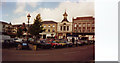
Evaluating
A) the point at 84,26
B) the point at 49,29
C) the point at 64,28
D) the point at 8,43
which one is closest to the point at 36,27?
the point at 49,29

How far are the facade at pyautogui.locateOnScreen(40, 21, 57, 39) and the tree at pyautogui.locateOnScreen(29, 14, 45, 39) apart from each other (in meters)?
0.11

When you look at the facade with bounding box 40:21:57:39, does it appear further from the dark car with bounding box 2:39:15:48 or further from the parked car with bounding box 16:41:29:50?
the dark car with bounding box 2:39:15:48

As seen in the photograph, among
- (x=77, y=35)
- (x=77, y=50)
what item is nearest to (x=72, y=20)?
(x=77, y=35)

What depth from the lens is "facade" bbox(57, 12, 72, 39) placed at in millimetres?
3143

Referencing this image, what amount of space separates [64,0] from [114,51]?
2051mm

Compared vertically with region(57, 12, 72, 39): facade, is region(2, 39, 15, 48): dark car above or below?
below

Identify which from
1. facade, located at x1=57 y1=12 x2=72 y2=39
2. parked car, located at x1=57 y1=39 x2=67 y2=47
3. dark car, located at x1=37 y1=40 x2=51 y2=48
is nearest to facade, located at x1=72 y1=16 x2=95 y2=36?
facade, located at x1=57 y1=12 x2=72 y2=39

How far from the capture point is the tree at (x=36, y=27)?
3158mm

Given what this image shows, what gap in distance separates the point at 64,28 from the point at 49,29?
446 millimetres

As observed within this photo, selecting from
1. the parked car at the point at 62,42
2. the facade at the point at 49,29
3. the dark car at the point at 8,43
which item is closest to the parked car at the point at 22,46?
the dark car at the point at 8,43

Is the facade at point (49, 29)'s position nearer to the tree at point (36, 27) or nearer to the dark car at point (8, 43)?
the tree at point (36, 27)

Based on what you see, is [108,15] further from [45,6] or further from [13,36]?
[13,36]

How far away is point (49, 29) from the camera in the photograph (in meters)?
3.18

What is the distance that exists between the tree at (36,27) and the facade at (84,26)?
3.22 ft
